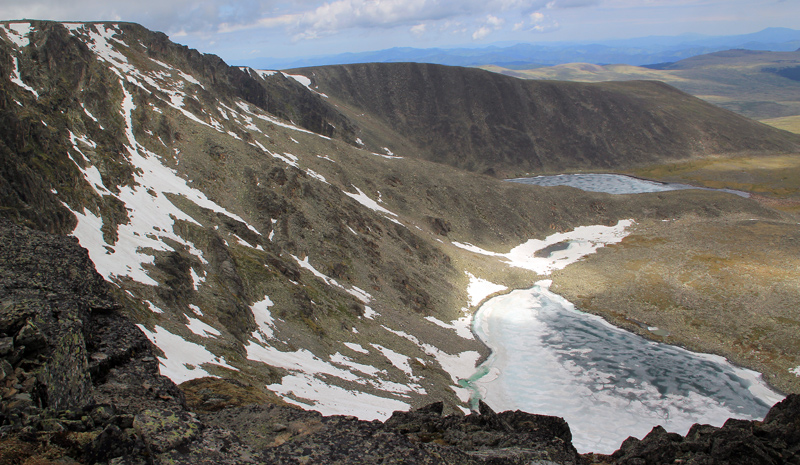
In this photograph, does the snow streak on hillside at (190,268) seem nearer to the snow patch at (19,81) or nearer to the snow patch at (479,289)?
the snow patch at (19,81)

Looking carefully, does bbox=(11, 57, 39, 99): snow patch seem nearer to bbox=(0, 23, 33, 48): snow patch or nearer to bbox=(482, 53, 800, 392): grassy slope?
bbox=(0, 23, 33, 48): snow patch

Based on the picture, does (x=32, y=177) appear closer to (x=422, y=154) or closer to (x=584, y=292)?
(x=584, y=292)

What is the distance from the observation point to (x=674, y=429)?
1657 inches

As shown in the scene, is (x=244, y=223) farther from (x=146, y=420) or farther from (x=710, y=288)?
(x=710, y=288)

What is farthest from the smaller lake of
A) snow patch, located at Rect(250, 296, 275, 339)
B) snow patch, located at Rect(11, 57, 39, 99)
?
snow patch, located at Rect(11, 57, 39, 99)

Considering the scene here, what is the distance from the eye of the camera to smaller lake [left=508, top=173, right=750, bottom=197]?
463 ft

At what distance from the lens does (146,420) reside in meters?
11.9

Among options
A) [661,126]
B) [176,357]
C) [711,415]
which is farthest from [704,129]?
[176,357]

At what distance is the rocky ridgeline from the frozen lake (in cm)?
2213

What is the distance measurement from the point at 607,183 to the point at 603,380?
4393 inches

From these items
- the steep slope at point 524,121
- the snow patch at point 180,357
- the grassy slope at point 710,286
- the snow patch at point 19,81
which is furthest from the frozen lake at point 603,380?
the steep slope at point 524,121

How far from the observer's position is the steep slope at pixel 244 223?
32500 millimetres

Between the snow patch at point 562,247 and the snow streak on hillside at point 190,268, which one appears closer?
the snow streak on hillside at point 190,268

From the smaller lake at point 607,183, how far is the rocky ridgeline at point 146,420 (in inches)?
5074
